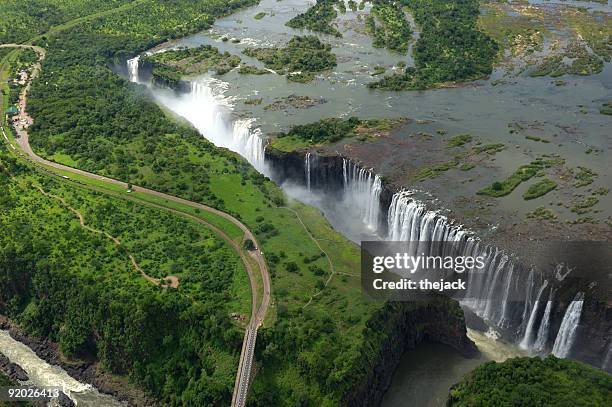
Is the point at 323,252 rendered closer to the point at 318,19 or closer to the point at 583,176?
the point at 583,176

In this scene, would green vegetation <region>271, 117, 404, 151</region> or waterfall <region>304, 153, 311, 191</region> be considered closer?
waterfall <region>304, 153, 311, 191</region>

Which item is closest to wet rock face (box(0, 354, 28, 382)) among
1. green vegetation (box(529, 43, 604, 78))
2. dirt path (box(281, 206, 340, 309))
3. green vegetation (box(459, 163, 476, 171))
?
dirt path (box(281, 206, 340, 309))

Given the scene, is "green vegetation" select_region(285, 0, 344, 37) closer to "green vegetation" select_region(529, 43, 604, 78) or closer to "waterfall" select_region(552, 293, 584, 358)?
"green vegetation" select_region(529, 43, 604, 78)

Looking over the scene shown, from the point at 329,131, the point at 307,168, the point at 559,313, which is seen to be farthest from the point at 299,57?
the point at 559,313

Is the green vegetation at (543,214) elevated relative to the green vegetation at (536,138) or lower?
lower

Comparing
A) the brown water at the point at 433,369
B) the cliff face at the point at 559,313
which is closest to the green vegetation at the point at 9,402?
the brown water at the point at 433,369

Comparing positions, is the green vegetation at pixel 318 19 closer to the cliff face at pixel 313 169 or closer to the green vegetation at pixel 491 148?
the cliff face at pixel 313 169
